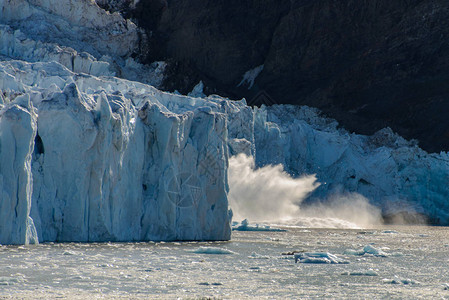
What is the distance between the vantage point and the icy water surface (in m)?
14.5

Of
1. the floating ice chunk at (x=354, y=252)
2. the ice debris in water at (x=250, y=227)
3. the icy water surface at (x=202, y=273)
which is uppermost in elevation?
the ice debris in water at (x=250, y=227)

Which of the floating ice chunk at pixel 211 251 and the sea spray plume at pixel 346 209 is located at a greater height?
the sea spray plume at pixel 346 209

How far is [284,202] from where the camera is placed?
4484 centimetres

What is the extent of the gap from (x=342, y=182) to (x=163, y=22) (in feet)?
159

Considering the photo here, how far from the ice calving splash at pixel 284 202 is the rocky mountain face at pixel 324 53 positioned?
30.0m

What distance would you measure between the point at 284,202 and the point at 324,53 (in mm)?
53709

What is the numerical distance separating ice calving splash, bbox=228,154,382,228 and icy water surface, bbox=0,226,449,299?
53.4 ft

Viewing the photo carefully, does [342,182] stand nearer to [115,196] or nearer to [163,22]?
[115,196]

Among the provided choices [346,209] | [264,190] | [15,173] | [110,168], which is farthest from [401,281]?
[346,209]

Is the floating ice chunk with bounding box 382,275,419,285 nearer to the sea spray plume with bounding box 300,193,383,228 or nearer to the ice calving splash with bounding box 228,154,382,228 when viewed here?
the ice calving splash with bounding box 228,154,382,228

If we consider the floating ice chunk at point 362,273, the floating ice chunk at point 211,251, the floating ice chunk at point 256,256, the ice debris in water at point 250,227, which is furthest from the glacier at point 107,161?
the floating ice chunk at point 362,273

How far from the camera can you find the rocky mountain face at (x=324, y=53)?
8188 cm

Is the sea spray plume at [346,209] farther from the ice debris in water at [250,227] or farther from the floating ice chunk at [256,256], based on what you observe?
the floating ice chunk at [256,256]

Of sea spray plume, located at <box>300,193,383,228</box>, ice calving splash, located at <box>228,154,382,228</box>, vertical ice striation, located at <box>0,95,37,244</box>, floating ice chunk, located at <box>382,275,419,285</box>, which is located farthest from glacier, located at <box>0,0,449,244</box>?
floating ice chunk, located at <box>382,275,419,285</box>
